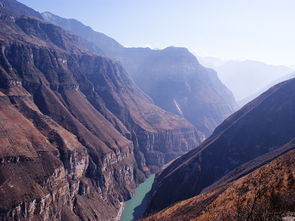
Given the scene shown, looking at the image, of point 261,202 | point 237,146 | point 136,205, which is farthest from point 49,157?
point 261,202

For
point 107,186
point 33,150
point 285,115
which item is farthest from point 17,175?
point 285,115

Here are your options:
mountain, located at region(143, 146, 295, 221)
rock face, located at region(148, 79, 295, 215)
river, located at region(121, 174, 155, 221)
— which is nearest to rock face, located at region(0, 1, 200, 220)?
river, located at region(121, 174, 155, 221)

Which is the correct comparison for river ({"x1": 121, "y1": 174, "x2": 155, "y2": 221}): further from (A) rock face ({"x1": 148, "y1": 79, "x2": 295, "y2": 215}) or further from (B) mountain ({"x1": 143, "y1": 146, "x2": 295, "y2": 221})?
(B) mountain ({"x1": 143, "y1": 146, "x2": 295, "y2": 221})

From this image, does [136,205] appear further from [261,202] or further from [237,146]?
[261,202]

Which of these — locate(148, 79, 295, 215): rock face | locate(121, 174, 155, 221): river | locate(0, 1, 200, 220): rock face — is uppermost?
locate(0, 1, 200, 220): rock face

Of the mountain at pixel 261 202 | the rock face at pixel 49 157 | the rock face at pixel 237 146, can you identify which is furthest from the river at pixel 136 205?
the mountain at pixel 261 202

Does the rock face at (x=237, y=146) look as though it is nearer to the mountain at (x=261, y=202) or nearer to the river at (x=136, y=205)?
the river at (x=136, y=205)
